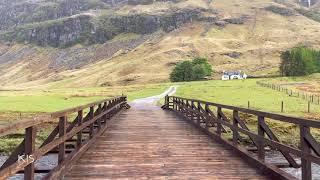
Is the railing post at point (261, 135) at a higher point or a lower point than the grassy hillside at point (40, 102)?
higher

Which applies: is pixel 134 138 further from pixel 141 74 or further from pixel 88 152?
pixel 141 74

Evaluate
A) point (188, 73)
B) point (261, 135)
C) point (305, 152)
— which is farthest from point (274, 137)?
point (188, 73)

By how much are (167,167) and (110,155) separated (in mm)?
2200

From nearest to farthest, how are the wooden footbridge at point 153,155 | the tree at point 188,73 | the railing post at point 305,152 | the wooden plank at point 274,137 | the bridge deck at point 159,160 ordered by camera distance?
the wooden footbridge at point 153,155 < the railing post at point 305,152 < the bridge deck at point 159,160 < the wooden plank at point 274,137 < the tree at point 188,73

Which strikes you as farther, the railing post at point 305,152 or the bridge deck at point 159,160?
the bridge deck at point 159,160

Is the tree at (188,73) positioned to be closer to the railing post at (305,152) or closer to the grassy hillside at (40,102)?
the grassy hillside at (40,102)

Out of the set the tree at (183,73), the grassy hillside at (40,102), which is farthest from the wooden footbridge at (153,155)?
the tree at (183,73)

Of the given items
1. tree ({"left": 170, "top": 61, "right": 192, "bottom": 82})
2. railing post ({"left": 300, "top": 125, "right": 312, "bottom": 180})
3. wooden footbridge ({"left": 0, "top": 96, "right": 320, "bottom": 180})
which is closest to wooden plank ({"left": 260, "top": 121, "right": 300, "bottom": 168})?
wooden footbridge ({"left": 0, "top": 96, "right": 320, "bottom": 180})

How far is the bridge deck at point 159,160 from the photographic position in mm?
9352

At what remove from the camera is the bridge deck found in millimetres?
9352

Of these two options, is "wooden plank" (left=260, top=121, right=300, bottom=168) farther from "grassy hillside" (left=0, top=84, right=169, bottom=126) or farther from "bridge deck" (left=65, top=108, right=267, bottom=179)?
"grassy hillside" (left=0, top=84, right=169, bottom=126)

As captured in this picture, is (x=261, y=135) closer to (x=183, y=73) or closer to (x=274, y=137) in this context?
(x=274, y=137)

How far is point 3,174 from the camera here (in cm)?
582

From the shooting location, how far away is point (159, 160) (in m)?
11.0
